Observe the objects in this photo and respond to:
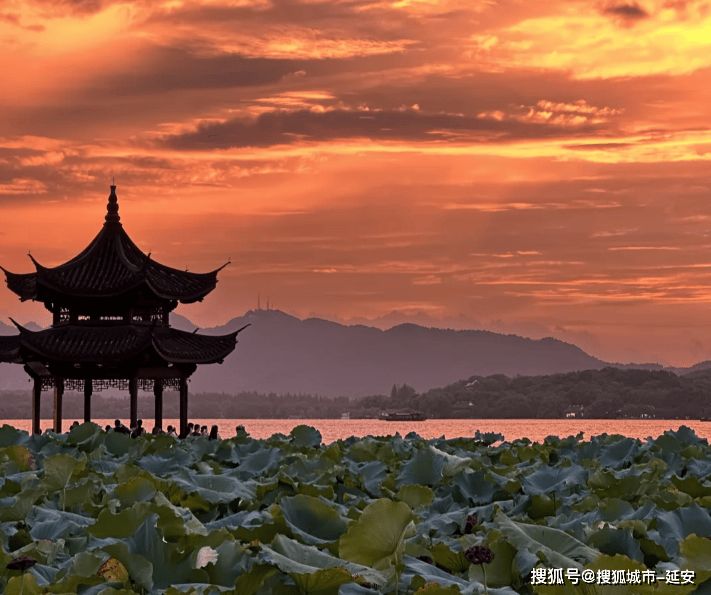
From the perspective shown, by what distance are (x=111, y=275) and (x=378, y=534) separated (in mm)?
29835

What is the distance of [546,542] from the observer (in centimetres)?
388

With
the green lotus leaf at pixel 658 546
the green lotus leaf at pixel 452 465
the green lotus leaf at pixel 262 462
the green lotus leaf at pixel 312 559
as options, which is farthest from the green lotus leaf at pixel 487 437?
the green lotus leaf at pixel 312 559

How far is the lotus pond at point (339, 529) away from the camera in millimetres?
3334

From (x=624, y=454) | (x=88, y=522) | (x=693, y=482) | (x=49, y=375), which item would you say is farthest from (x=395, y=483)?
(x=49, y=375)

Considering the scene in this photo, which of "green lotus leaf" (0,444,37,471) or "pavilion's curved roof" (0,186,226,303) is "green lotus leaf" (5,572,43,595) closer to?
"green lotus leaf" (0,444,37,471)

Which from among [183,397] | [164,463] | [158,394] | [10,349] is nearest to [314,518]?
[164,463]

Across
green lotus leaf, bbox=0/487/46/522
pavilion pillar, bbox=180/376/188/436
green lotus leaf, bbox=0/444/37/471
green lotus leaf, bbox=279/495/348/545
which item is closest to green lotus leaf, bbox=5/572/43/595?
green lotus leaf, bbox=279/495/348/545

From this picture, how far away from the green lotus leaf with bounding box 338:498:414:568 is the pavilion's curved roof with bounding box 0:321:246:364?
27.6 metres

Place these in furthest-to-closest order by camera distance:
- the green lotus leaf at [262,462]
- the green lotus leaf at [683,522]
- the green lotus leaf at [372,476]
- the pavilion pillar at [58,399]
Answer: the pavilion pillar at [58,399], the green lotus leaf at [262,462], the green lotus leaf at [372,476], the green lotus leaf at [683,522]

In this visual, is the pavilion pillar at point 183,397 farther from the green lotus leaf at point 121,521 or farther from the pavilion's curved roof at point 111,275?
the green lotus leaf at point 121,521

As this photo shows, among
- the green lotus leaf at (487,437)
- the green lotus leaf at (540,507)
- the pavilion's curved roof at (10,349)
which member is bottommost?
the green lotus leaf at (487,437)

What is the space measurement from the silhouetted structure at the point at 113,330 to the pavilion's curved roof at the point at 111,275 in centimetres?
3

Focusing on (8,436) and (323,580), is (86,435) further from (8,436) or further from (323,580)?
(323,580)

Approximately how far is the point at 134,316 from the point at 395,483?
2681 cm
